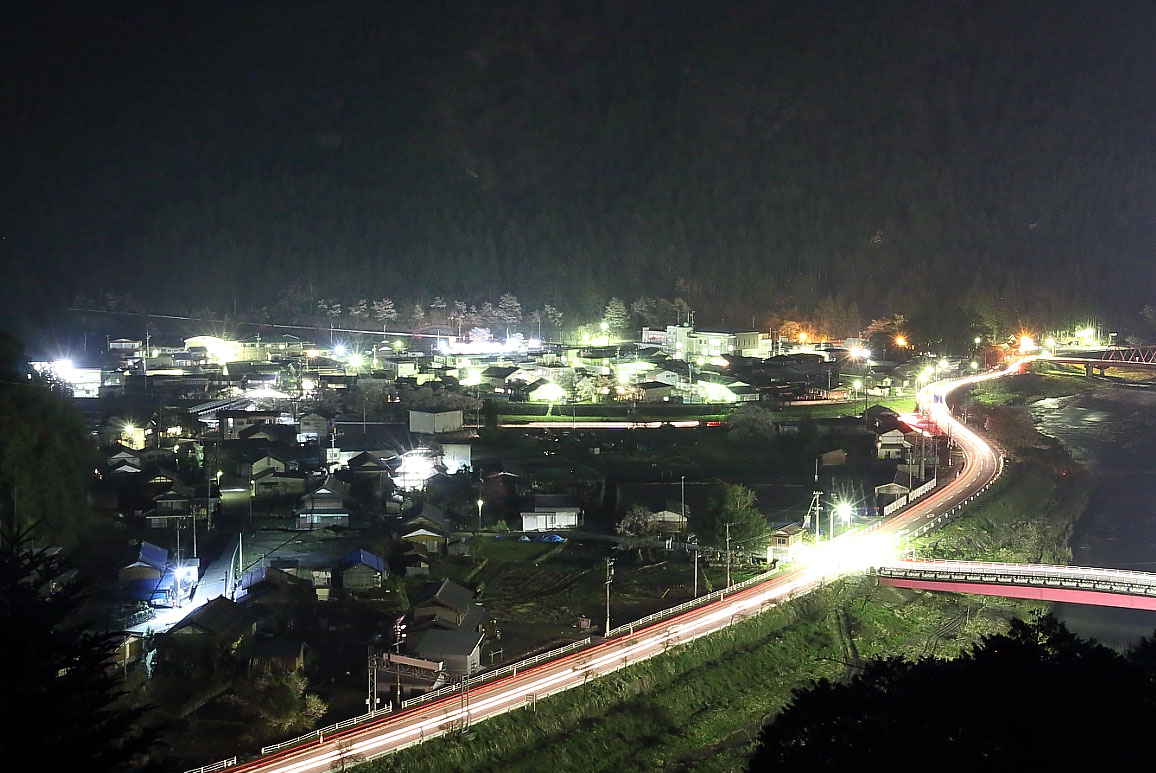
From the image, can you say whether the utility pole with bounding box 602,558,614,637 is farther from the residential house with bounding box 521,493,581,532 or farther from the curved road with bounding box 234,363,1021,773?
the residential house with bounding box 521,493,581,532

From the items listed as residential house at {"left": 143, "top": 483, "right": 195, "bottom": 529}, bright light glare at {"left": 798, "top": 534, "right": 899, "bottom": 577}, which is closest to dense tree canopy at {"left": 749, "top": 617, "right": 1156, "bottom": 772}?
bright light glare at {"left": 798, "top": 534, "right": 899, "bottom": 577}

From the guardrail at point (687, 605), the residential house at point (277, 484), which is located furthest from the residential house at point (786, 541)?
the residential house at point (277, 484)

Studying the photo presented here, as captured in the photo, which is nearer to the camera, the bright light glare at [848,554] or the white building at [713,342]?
the bright light glare at [848,554]

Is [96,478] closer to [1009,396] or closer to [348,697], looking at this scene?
[348,697]

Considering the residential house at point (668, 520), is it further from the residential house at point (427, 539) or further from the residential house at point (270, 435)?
the residential house at point (270, 435)

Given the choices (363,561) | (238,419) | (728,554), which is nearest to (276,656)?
(363,561)

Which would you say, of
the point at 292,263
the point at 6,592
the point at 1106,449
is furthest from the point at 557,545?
the point at 292,263
